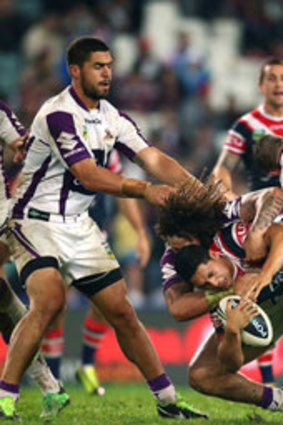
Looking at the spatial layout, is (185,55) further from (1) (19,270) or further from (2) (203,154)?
(1) (19,270)

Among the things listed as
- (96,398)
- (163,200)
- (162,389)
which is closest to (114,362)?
(96,398)

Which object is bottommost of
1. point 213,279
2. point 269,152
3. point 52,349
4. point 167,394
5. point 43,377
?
point 52,349

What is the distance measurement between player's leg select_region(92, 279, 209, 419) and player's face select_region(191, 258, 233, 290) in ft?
1.97

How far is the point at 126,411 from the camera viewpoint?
29.4 ft

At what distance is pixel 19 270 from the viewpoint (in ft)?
26.6

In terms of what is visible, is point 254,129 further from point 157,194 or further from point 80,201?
point 157,194

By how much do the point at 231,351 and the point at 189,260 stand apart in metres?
0.62

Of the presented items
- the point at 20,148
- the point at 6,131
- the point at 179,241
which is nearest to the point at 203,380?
the point at 179,241

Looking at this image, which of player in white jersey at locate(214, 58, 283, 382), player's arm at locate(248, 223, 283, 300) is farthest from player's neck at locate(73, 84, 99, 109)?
player in white jersey at locate(214, 58, 283, 382)

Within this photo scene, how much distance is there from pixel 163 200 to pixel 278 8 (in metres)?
13.6

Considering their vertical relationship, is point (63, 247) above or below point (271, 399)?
above

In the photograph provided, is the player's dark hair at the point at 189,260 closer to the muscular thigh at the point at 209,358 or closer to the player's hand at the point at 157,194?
the player's hand at the point at 157,194

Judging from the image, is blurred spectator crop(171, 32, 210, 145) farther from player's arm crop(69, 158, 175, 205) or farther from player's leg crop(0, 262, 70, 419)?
player's arm crop(69, 158, 175, 205)

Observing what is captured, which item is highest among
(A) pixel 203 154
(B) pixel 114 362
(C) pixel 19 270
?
(C) pixel 19 270
